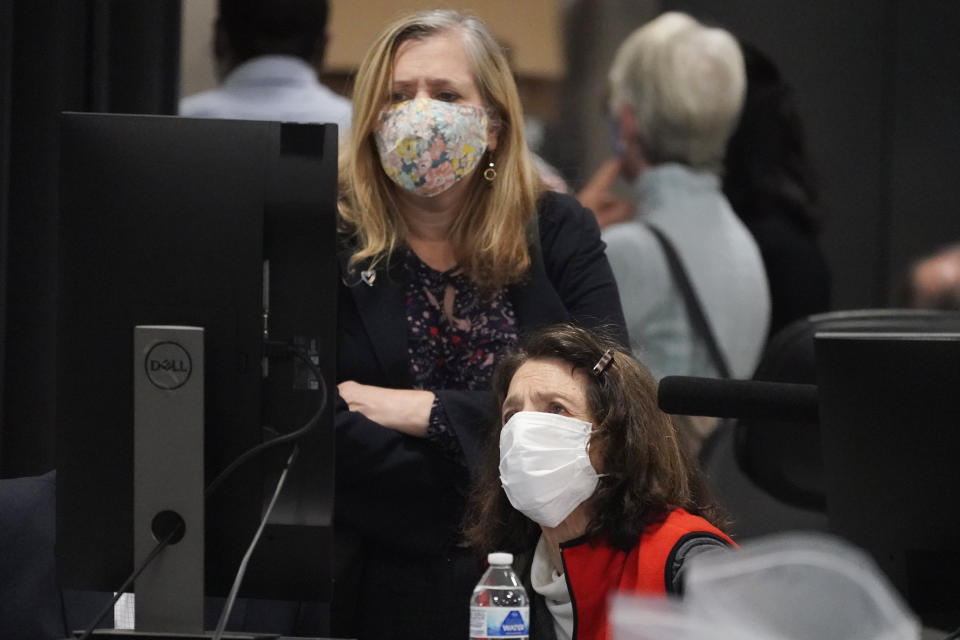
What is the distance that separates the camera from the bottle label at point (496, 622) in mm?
1624

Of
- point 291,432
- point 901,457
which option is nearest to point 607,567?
point 291,432

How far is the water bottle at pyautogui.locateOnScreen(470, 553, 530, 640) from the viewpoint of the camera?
64.1 inches

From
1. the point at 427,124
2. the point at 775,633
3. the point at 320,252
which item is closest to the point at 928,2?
the point at 427,124

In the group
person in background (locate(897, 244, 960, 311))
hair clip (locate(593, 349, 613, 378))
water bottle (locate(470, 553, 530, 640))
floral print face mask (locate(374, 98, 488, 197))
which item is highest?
floral print face mask (locate(374, 98, 488, 197))

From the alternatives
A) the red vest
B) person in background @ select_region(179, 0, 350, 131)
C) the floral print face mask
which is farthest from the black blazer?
person in background @ select_region(179, 0, 350, 131)

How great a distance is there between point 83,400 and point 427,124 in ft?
2.83

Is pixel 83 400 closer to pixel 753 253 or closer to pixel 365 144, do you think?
pixel 365 144

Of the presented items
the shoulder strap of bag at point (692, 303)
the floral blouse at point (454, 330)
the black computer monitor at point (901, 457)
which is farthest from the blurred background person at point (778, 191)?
the black computer monitor at point (901, 457)

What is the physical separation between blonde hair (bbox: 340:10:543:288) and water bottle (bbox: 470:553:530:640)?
0.56 m

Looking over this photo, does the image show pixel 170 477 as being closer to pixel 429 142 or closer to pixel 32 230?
pixel 429 142

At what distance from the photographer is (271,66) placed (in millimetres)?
3102

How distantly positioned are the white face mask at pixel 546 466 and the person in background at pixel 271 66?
1.31 metres

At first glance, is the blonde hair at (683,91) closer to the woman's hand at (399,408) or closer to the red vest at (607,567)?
the woman's hand at (399,408)

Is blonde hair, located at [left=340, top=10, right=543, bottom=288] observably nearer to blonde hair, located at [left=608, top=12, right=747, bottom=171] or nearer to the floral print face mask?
the floral print face mask
